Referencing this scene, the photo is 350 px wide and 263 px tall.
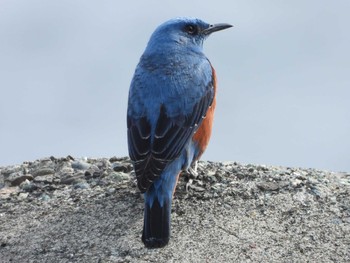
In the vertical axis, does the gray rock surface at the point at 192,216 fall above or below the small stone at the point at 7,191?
above

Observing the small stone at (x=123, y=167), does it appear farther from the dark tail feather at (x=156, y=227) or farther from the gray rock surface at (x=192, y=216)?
the dark tail feather at (x=156, y=227)

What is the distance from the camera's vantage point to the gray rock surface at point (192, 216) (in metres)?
7.67

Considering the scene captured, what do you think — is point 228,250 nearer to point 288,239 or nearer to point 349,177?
point 288,239

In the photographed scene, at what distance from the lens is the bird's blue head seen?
29.2ft

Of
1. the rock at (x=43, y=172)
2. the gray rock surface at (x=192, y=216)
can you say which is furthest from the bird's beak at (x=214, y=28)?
the rock at (x=43, y=172)


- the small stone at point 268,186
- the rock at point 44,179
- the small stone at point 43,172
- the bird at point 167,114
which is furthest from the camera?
the small stone at point 43,172

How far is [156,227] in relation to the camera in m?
7.54

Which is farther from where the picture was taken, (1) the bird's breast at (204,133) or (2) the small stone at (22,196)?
(2) the small stone at (22,196)

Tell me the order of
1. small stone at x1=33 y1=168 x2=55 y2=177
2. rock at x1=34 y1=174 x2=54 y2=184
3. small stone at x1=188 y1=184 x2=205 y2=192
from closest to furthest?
small stone at x1=188 y1=184 x2=205 y2=192 < rock at x1=34 y1=174 x2=54 y2=184 < small stone at x1=33 y1=168 x2=55 y2=177

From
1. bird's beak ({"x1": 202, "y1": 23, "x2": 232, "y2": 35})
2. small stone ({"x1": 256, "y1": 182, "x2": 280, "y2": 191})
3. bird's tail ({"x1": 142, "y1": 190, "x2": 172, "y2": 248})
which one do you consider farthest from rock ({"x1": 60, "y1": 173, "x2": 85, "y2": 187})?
bird's beak ({"x1": 202, "y1": 23, "x2": 232, "y2": 35})

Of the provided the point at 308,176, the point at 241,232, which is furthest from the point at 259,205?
the point at 308,176

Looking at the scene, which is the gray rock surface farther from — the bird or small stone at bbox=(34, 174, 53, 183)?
the bird

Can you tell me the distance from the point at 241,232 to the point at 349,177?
7.64ft

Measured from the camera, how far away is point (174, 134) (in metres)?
8.01
